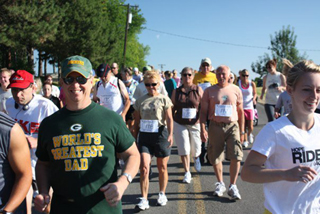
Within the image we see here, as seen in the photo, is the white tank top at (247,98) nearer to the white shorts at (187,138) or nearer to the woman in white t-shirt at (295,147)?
the white shorts at (187,138)

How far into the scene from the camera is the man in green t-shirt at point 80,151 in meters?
2.14

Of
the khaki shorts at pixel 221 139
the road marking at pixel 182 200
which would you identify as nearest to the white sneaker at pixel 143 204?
the road marking at pixel 182 200

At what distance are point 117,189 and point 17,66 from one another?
29.2 metres

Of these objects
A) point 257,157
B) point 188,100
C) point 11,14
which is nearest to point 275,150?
point 257,157

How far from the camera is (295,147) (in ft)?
6.85

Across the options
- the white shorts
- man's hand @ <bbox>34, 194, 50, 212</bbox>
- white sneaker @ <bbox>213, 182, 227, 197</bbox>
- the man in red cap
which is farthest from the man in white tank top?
man's hand @ <bbox>34, 194, 50, 212</bbox>

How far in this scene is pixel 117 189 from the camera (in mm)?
2012

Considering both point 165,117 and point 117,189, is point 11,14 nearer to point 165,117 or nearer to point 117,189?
point 165,117

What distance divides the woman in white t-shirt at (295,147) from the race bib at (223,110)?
2.99 metres

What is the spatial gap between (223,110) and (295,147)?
3134 millimetres

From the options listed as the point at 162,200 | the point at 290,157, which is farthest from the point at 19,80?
the point at 290,157

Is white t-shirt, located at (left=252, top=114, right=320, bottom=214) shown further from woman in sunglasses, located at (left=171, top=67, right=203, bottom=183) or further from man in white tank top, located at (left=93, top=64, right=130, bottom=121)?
man in white tank top, located at (left=93, top=64, right=130, bottom=121)

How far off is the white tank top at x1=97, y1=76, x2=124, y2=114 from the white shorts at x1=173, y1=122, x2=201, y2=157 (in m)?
1.32

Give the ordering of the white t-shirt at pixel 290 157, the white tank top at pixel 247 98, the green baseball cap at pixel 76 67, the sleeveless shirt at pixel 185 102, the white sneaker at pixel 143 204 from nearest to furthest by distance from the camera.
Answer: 1. the white t-shirt at pixel 290 157
2. the green baseball cap at pixel 76 67
3. the white sneaker at pixel 143 204
4. the sleeveless shirt at pixel 185 102
5. the white tank top at pixel 247 98
